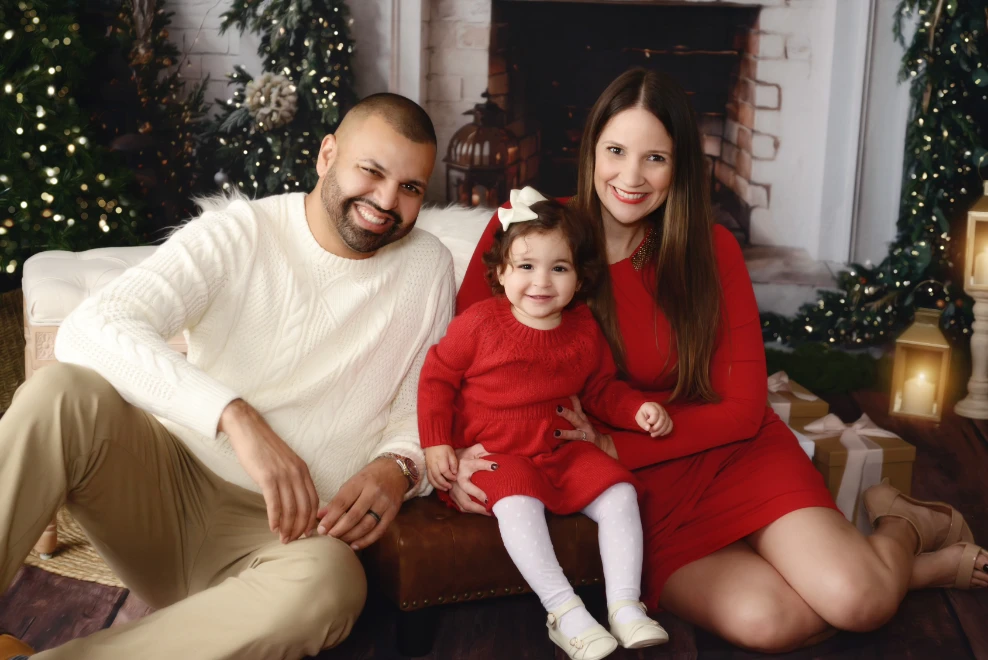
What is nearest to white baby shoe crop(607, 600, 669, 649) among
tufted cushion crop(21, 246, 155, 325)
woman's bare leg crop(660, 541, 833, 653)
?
woman's bare leg crop(660, 541, 833, 653)

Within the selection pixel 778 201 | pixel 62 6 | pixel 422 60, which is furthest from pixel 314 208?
pixel 778 201

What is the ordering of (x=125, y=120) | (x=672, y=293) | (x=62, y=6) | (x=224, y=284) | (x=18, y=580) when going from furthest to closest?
1. (x=125, y=120)
2. (x=62, y=6)
3. (x=18, y=580)
4. (x=672, y=293)
5. (x=224, y=284)

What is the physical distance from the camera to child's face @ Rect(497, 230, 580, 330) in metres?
1.96

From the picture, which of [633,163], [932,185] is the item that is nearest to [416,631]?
[633,163]

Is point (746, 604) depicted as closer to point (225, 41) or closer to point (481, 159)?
point (481, 159)

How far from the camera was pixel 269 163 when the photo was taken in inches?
160

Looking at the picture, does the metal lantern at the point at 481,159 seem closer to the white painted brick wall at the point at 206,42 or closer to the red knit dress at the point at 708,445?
the white painted brick wall at the point at 206,42

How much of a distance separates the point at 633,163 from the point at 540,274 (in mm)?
351

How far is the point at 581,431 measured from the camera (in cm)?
206

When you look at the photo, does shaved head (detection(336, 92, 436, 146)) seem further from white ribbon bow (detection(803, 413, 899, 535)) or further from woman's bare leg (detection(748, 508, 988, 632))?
white ribbon bow (detection(803, 413, 899, 535))

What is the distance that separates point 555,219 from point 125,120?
106 inches

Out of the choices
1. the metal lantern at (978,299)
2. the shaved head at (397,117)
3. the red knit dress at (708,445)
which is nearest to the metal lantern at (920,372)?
the metal lantern at (978,299)

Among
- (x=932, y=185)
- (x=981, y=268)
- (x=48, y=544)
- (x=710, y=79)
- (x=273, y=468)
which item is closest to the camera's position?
(x=273, y=468)

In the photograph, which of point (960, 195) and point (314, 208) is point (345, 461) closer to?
point (314, 208)
